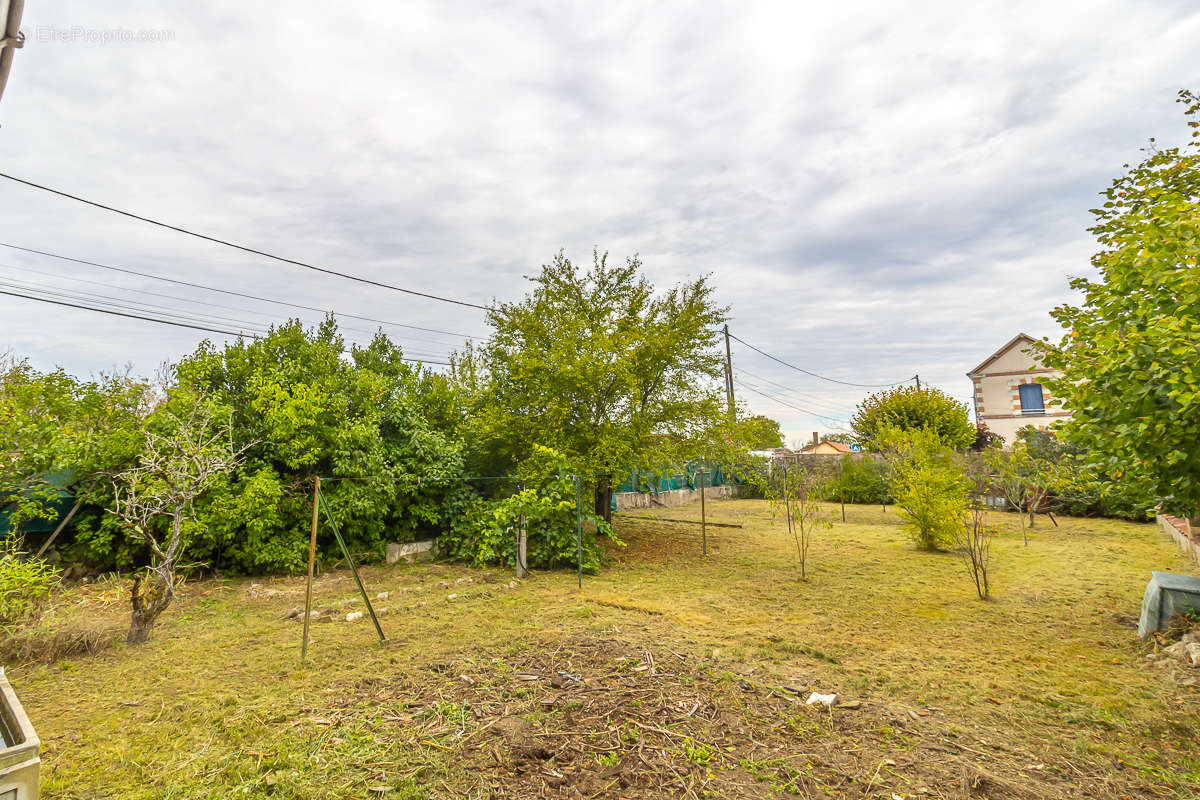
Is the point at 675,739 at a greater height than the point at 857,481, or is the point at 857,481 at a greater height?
the point at 857,481

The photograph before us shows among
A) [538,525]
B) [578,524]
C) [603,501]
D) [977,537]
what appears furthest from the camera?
[603,501]

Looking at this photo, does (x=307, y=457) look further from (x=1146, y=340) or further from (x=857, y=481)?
(x=857, y=481)

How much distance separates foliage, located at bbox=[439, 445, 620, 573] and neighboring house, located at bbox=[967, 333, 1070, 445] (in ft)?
78.0

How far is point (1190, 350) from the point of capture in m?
3.18

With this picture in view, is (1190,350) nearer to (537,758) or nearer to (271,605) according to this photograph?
(537,758)

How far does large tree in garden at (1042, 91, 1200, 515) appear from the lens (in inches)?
137

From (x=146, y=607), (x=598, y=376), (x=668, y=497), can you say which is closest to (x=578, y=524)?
(x=598, y=376)

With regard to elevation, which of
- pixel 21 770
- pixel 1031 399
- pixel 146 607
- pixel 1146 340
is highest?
pixel 1031 399

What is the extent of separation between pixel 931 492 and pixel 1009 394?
19.8 metres

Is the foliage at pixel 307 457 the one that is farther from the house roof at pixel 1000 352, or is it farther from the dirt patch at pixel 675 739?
the house roof at pixel 1000 352

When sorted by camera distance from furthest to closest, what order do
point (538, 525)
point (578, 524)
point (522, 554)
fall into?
point (538, 525)
point (522, 554)
point (578, 524)

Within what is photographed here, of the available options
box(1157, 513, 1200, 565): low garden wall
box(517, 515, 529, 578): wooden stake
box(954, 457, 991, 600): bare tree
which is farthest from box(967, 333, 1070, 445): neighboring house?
box(517, 515, 529, 578): wooden stake

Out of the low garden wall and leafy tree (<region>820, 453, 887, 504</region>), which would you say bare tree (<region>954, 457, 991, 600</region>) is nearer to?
the low garden wall

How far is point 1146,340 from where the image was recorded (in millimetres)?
3695
